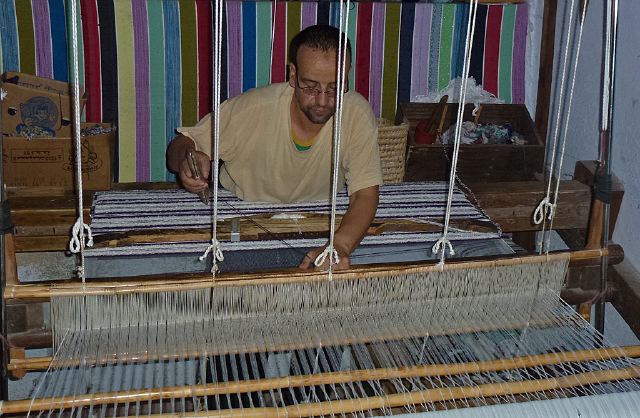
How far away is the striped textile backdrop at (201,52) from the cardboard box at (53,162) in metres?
0.50

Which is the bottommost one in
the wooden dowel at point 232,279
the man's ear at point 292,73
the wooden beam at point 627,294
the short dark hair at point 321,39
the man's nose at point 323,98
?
the wooden beam at point 627,294

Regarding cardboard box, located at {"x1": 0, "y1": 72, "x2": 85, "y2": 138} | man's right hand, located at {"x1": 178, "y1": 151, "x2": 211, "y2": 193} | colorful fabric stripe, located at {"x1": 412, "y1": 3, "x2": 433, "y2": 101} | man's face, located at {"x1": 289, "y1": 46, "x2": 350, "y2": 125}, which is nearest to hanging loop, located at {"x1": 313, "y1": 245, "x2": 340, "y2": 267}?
man's right hand, located at {"x1": 178, "y1": 151, "x2": 211, "y2": 193}

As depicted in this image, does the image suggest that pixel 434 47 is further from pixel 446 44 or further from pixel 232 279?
pixel 232 279

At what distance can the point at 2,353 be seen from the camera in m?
1.68

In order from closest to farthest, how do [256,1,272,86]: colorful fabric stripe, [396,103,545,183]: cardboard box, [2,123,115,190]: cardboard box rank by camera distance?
[2,123,115,190]: cardboard box
[396,103,545,183]: cardboard box
[256,1,272,86]: colorful fabric stripe

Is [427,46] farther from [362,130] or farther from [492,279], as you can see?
[492,279]

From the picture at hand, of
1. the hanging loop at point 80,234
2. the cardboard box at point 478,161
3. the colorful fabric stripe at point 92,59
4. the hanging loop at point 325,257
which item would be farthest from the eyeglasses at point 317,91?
the colorful fabric stripe at point 92,59

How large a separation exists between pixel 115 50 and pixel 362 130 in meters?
2.10

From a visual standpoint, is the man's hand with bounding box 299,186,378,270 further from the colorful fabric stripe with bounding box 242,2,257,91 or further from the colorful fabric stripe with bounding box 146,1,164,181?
the colorful fabric stripe with bounding box 146,1,164,181

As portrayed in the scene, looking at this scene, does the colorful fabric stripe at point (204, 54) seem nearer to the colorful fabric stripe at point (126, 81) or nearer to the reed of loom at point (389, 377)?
the colorful fabric stripe at point (126, 81)

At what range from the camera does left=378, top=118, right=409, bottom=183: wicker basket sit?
3.96 meters

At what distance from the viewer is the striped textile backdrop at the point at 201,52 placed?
4223 mm

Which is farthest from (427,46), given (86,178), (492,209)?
(86,178)

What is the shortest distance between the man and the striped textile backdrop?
4.39 ft
